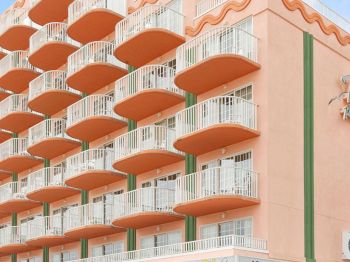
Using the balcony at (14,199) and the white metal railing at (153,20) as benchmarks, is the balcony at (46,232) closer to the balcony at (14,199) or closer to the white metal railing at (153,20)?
the balcony at (14,199)

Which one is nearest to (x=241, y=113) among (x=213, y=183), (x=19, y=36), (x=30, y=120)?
(x=213, y=183)

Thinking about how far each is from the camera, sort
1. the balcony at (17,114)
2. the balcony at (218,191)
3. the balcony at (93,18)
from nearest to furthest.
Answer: the balcony at (218,191) < the balcony at (93,18) < the balcony at (17,114)

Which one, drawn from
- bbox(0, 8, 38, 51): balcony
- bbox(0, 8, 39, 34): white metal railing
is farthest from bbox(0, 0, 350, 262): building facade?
bbox(0, 8, 39, 34): white metal railing

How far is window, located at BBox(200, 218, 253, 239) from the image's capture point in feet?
97.9

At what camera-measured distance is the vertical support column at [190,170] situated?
107ft

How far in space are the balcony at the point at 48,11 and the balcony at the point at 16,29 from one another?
1.49m

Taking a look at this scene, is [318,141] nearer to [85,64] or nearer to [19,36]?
[85,64]

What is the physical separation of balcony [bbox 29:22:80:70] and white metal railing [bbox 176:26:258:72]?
1327cm

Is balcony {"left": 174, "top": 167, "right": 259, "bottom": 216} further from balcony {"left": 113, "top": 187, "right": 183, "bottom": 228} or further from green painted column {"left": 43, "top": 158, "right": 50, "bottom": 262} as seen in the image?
green painted column {"left": 43, "top": 158, "right": 50, "bottom": 262}

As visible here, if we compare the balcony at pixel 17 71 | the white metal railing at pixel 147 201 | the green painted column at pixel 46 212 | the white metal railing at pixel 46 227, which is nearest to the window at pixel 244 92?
the white metal railing at pixel 147 201

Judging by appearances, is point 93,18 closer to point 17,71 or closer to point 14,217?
point 17,71

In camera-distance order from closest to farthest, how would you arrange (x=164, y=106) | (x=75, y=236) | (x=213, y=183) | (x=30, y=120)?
(x=213, y=183) → (x=164, y=106) → (x=75, y=236) → (x=30, y=120)

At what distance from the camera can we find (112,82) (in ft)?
134

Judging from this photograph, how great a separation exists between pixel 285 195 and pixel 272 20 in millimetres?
7610
